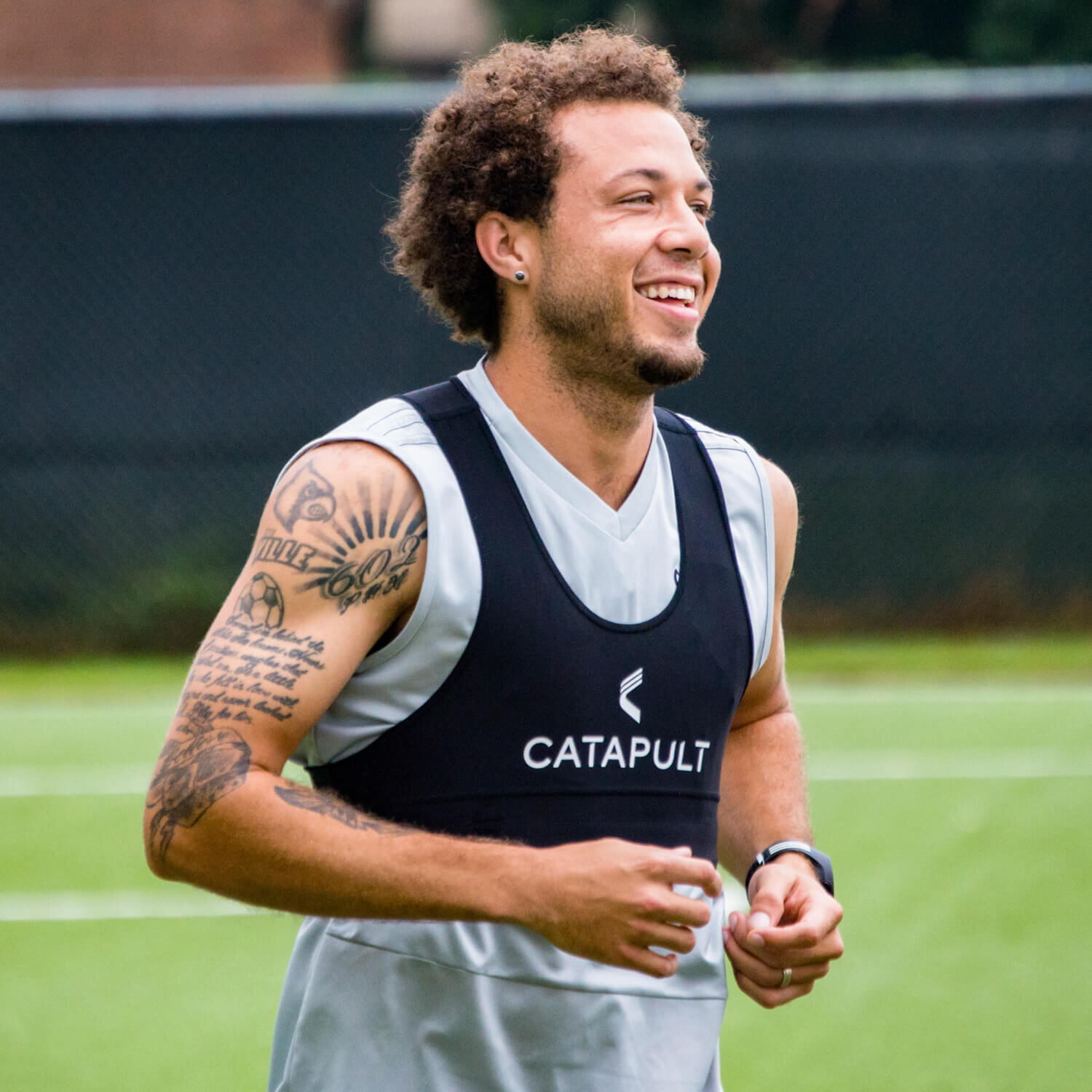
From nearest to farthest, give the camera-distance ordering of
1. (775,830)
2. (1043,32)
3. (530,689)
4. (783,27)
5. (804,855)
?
1. (530,689)
2. (804,855)
3. (775,830)
4. (1043,32)
5. (783,27)

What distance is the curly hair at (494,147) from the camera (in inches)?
116

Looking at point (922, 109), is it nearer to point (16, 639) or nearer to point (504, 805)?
point (16, 639)

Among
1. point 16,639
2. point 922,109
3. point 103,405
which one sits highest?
point 922,109

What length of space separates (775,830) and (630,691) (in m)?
0.55

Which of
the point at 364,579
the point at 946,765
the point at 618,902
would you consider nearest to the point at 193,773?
the point at 364,579

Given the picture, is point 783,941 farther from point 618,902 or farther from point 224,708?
point 224,708

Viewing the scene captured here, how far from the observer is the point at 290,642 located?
7.97ft

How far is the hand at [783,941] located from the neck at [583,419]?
68 centimetres

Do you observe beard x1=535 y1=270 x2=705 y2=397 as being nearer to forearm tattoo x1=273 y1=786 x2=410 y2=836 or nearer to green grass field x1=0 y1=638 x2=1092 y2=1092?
forearm tattoo x1=273 y1=786 x2=410 y2=836

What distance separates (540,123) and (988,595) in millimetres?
9745

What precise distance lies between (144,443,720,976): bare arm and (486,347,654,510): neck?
34 cm

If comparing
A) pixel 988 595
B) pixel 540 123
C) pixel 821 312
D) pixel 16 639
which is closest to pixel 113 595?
pixel 16 639

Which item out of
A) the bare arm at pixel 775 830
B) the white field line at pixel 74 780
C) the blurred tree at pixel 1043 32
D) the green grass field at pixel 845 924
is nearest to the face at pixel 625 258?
the bare arm at pixel 775 830

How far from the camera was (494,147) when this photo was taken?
3031mm
